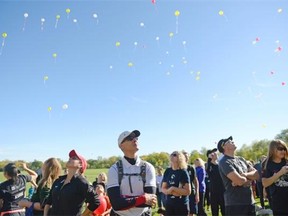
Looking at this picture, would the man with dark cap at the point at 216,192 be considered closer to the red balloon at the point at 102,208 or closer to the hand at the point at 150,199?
the red balloon at the point at 102,208

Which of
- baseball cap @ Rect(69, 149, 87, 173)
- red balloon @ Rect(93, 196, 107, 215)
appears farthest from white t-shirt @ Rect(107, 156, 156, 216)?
red balloon @ Rect(93, 196, 107, 215)

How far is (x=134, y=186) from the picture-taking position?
3332mm

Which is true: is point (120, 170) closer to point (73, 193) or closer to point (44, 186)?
point (73, 193)

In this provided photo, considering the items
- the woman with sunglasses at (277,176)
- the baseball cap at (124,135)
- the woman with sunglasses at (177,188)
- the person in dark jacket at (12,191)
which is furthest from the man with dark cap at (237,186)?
the person in dark jacket at (12,191)

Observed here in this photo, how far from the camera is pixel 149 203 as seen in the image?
328 cm

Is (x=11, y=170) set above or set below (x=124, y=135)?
below

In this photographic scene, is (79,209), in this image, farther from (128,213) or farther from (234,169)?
(234,169)

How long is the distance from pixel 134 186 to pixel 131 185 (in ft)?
0.11

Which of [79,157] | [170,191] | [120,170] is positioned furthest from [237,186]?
[79,157]

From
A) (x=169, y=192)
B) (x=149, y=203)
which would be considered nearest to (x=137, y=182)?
(x=149, y=203)

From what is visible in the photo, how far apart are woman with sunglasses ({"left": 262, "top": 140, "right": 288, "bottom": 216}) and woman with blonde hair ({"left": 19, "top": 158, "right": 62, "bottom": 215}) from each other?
303cm

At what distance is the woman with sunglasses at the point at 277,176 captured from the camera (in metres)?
4.49

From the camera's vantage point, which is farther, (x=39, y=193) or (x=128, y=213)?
(x=39, y=193)

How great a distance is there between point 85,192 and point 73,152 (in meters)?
0.53
